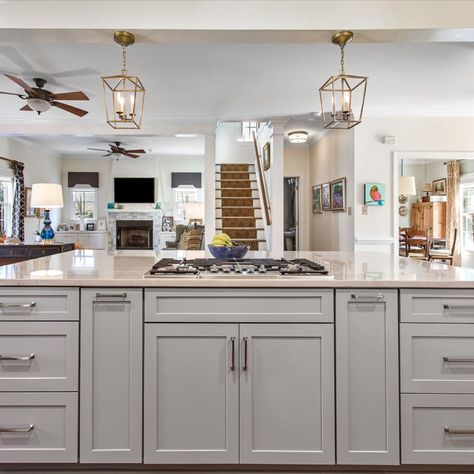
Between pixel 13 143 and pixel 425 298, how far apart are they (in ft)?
25.8

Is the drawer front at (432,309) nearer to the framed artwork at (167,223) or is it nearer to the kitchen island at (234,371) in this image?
the kitchen island at (234,371)

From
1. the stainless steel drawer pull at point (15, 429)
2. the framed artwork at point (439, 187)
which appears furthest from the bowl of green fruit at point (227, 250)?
the framed artwork at point (439, 187)

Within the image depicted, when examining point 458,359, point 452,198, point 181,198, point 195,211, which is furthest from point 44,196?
point 452,198

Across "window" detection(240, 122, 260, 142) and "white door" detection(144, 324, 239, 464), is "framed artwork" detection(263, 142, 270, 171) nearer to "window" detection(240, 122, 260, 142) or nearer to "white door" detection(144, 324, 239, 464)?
"window" detection(240, 122, 260, 142)

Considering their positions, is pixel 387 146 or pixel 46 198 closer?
pixel 46 198

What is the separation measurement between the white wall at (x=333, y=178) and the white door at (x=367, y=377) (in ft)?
13.7

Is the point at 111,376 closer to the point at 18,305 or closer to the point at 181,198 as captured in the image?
the point at 18,305

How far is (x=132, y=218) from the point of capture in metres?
9.82

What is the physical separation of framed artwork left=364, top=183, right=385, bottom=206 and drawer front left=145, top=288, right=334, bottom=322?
13.7 feet

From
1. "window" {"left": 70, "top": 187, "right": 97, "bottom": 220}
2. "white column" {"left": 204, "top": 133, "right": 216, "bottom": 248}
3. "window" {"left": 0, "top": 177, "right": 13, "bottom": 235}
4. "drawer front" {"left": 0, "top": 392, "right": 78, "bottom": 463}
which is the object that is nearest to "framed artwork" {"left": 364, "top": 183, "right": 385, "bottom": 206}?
"white column" {"left": 204, "top": 133, "right": 216, "bottom": 248}

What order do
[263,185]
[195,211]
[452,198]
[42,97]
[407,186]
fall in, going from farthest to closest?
[452,198] < [195,211] < [263,185] < [407,186] < [42,97]

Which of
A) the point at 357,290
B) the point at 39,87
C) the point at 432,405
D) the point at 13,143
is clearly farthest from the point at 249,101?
the point at 13,143

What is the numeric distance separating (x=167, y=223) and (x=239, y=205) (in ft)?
9.93

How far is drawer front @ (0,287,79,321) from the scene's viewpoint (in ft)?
5.87
